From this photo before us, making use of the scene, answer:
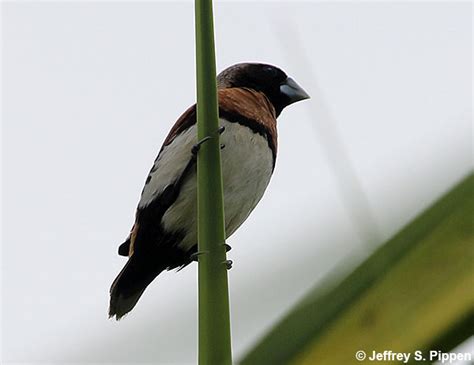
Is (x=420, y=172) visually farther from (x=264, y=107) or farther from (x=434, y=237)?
(x=264, y=107)

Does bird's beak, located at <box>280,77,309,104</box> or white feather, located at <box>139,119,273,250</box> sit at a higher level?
bird's beak, located at <box>280,77,309,104</box>

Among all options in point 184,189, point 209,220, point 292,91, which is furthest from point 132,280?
point 209,220

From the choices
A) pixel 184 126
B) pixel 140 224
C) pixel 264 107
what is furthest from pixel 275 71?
pixel 140 224

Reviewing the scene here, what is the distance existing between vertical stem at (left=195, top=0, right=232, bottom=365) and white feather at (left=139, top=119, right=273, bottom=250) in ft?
3.18

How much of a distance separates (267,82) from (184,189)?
2.07 ft

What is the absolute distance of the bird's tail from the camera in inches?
57.1

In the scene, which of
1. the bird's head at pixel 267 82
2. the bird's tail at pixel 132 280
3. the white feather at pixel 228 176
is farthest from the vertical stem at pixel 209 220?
the bird's head at pixel 267 82

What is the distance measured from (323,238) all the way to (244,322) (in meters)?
0.06

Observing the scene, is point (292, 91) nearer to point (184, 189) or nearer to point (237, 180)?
point (237, 180)

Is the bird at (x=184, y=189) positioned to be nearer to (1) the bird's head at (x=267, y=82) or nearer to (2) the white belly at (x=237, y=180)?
(2) the white belly at (x=237, y=180)

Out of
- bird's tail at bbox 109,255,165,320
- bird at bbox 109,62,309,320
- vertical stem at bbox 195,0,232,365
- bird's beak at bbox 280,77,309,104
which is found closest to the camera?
vertical stem at bbox 195,0,232,365

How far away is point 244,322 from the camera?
1.17 feet

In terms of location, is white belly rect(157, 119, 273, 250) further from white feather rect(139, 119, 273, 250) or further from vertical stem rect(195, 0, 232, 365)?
vertical stem rect(195, 0, 232, 365)

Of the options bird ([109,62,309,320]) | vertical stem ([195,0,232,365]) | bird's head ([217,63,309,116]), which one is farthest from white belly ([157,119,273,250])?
vertical stem ([195,0,232,365])
